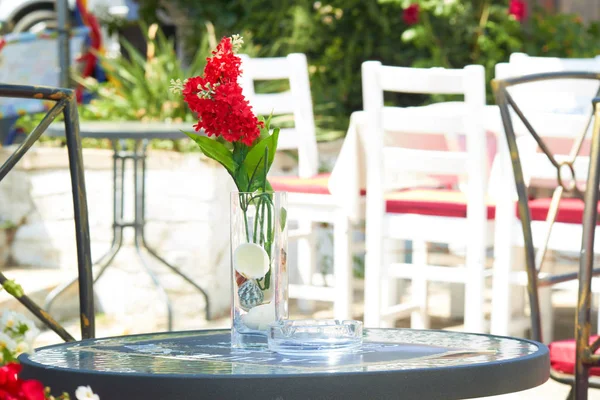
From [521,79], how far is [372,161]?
188 centimetres

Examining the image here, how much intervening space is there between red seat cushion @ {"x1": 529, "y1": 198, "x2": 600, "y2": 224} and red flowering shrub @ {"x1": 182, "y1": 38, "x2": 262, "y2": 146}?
2365mm

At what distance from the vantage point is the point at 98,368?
1.39m

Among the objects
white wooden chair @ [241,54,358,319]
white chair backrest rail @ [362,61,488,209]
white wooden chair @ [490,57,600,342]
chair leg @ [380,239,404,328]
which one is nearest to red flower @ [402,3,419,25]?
white wooden chair @ [241,54,358,319]

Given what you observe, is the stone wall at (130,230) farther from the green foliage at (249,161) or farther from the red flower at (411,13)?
the green foliage at (249,161)

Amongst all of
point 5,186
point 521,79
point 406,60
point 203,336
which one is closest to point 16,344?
point 203,336

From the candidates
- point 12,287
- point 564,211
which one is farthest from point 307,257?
point 12,287

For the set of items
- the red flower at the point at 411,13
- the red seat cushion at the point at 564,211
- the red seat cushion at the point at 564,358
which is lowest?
the red seat cushion at the point at 564,358

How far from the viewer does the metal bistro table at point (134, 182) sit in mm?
4098

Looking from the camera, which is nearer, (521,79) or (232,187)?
(521,79)

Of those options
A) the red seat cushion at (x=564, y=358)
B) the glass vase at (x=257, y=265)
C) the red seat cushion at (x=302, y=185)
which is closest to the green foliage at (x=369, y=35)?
the red seat cushion at (x=302, y=185)

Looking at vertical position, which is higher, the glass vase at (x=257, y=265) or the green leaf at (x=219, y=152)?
the green leaf at (x=219, y=152)

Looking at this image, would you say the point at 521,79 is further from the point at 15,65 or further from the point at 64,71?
the point at 15,65

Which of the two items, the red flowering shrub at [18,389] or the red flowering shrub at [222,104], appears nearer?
the red flowering shrub at [18,389]

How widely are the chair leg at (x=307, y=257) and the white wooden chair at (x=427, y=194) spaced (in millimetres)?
1000
